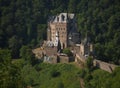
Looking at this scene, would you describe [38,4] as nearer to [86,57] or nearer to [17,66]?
[86,57]

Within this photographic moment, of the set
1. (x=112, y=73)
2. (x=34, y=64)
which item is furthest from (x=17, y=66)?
(x=34, y=64)

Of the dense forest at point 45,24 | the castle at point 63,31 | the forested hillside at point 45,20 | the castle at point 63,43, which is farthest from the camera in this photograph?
the forested hillside at point 45,20

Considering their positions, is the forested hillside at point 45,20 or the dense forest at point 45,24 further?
the forested hillside at point 45,20

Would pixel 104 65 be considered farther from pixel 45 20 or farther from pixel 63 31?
pixel 45 20

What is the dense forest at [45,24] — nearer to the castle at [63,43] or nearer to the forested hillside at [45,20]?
the forested hillside at [45,20]

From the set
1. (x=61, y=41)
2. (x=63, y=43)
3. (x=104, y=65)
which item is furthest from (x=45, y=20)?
(x=104, y=65)

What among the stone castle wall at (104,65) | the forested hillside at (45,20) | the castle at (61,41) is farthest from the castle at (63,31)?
the stone castle wall at (104,65)

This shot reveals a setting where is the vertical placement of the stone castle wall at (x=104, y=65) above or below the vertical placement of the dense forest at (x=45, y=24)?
below

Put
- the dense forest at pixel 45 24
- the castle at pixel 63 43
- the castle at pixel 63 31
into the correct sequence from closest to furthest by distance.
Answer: the castle at pixel 63 43 → the castle at pixel 63 31 → the dense forest at pixel 45 24
